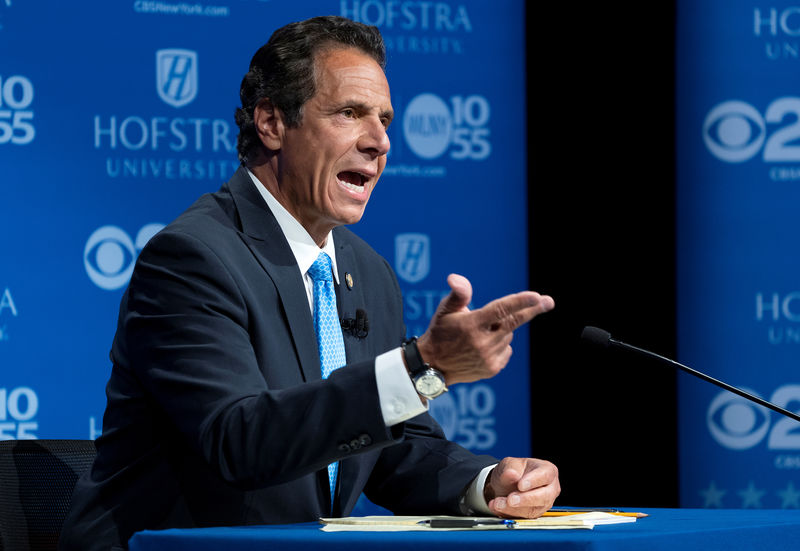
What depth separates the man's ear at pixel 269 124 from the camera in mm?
2520

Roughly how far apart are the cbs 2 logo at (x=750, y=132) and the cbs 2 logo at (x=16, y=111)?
114 inches

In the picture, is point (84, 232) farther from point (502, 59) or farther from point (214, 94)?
point (502, 59)

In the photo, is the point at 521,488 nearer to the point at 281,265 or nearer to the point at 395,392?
the point at 395,392

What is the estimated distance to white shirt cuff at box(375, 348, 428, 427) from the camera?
1772 mm

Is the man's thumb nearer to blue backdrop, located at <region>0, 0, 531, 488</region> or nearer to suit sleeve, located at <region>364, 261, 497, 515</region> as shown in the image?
suit sleeve, located at <region>364, 261, 497, 515</region>

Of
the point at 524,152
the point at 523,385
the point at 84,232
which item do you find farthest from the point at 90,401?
the point at 524,152

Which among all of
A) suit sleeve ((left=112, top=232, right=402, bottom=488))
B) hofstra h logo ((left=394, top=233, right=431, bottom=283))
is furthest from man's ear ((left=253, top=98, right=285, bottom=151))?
hofstra h logo ((left=394, top=233, right=431, bottom=283))

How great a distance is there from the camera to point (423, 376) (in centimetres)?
176

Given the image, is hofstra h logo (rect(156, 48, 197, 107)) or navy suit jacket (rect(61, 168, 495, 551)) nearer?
navy suit jacket (rect(61, 168, 495, 551))

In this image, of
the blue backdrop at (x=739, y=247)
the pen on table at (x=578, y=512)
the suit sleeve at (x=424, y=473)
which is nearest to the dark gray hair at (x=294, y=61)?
the suit sleeve at (x=424, y=473)

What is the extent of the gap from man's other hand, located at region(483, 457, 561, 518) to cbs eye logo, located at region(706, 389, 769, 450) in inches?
119

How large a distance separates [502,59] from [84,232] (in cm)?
199

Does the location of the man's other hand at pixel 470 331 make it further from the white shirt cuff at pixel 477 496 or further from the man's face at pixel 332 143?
the man's face at pixel 332 143

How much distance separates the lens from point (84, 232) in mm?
4273
